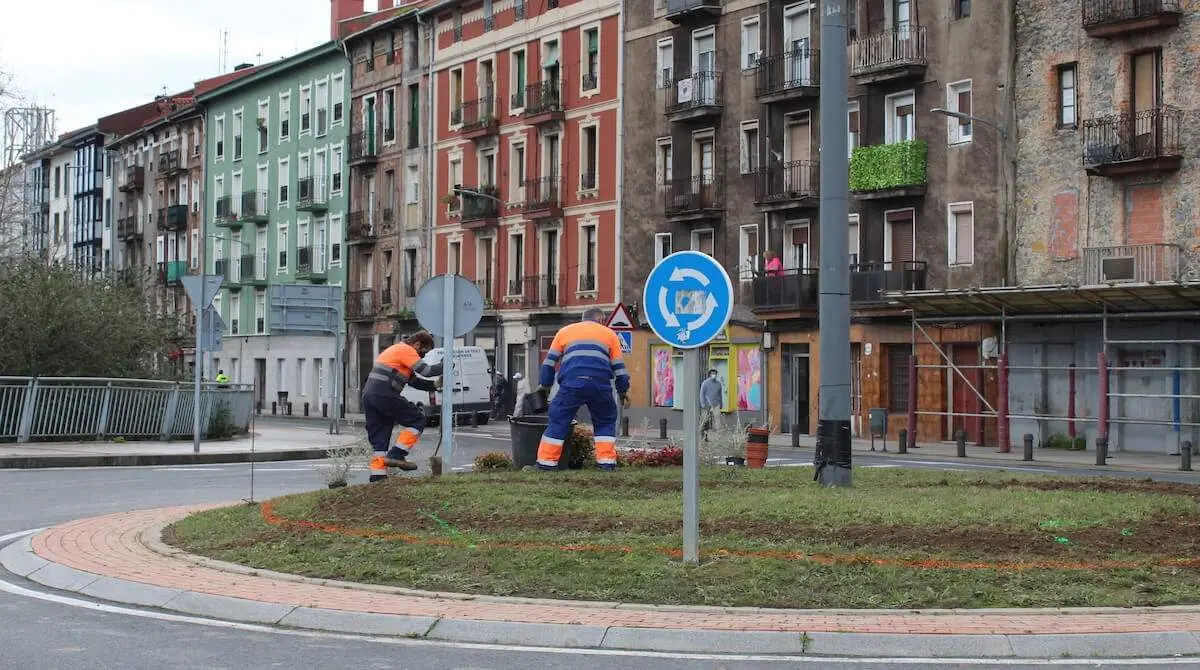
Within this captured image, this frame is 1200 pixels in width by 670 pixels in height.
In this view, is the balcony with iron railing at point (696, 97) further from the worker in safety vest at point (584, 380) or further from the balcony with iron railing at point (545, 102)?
the worker in safety vest at point (584, 380)

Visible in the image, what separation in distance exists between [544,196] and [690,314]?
154 ft

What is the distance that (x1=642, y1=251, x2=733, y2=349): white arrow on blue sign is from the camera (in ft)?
34.1

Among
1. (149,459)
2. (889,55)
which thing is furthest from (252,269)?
(149,459)

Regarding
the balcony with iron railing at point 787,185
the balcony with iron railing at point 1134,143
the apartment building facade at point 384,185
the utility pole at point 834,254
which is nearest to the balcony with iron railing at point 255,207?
the apartment building facade at point 384,185

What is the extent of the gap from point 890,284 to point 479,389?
16.9m

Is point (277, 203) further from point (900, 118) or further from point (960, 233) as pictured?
point (960, 233)

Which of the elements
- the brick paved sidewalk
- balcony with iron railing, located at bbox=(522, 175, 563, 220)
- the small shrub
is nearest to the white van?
balcony with iron railing, located at bbox=(522, 175, 563, 220)

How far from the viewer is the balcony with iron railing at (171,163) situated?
295 ft

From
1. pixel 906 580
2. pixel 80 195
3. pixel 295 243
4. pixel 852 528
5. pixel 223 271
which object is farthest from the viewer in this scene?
pixel 80 195

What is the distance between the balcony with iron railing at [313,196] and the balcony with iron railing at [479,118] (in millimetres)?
13421

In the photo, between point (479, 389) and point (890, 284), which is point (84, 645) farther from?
point (479, 389)

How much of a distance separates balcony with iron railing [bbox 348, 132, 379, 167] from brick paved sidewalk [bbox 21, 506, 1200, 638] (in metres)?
58.9

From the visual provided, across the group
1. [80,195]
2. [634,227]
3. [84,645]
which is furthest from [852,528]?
[80,195]

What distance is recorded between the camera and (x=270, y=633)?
9250 millimetres
